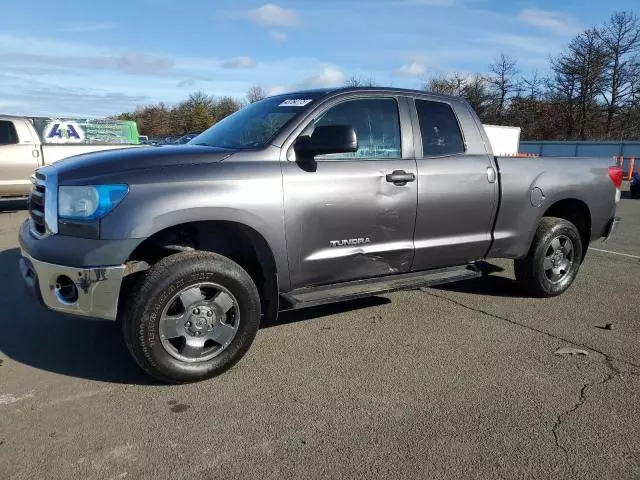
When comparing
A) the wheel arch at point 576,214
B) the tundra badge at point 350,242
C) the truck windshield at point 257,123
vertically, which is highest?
the truck windshield at point 257,123

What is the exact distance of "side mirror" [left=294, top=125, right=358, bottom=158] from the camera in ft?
12.1

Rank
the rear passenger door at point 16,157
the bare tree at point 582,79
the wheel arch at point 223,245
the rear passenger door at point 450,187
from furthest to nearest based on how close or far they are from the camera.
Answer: the bare tree at point 582,79 → the rear passenger door at point 16,157 → the rear passenger door at point 450,187 → the wheel arch at point 223,245

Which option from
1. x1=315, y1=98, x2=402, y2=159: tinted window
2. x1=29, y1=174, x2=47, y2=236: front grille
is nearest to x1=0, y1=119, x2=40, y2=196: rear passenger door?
x1=29, y1=174, x2=47, y2=236: front grille

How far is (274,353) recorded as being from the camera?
401 cm

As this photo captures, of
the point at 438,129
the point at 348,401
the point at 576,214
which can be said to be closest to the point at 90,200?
the point at 348,401

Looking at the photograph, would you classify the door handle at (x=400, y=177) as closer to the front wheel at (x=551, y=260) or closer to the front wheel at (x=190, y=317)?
the front wheel at (x=190, y=317)

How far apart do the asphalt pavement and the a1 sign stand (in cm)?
831

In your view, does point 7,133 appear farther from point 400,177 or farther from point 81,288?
point 400,177

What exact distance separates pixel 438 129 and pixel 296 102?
1.27 meters

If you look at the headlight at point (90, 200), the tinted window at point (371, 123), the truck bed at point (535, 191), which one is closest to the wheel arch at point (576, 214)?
the truck bed at point (535, 191)

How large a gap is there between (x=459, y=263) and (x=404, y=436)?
87.6 inches

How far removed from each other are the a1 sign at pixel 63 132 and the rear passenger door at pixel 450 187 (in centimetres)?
982

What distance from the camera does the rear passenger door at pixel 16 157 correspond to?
1094 cm

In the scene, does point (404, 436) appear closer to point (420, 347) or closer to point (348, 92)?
point (420, 347)
